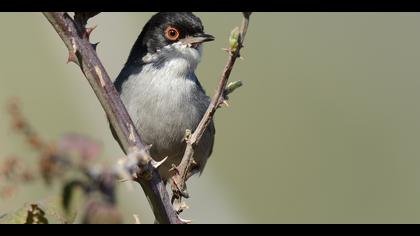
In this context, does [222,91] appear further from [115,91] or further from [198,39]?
[198,39]

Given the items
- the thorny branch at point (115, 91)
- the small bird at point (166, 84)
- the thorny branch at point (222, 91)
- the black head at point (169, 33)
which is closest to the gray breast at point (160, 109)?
the small bird at point (166, 84)

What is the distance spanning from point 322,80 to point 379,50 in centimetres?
155

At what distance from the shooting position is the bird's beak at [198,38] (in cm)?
494

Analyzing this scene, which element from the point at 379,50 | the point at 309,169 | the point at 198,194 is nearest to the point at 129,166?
the point at 198,194

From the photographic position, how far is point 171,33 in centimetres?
509

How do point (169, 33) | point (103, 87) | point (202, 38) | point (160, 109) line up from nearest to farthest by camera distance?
point (103, 87) < point (160, 109) < point (202, 38) < point (169, 33)

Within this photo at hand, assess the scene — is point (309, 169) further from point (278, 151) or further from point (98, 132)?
point (98, 132)

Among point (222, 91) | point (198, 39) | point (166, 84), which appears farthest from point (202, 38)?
point (222, 91)

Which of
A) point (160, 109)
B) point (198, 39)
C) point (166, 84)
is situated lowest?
point (160, 109)

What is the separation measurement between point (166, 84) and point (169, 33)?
48cm

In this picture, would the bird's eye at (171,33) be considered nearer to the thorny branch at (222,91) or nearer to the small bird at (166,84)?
the small bird at (166,84)

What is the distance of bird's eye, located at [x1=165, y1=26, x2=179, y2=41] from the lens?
200 inches

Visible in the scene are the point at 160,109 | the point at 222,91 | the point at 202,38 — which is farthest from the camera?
the point at 202,38

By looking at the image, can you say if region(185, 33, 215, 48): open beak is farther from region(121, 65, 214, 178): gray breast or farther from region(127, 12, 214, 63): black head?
region(121, 65, 214, 178): gray breast
